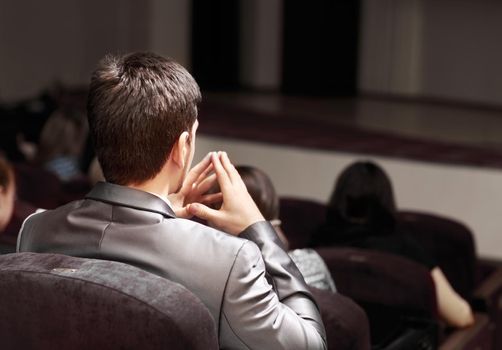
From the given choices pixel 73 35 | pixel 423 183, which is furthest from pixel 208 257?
pixel 73 35

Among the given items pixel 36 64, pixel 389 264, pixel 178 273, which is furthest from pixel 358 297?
pixel 36 64

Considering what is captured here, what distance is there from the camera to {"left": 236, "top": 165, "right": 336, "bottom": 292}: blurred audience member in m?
2.44

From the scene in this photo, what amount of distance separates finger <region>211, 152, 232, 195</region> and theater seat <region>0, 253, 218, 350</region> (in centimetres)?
24

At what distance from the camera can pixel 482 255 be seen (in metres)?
5.99

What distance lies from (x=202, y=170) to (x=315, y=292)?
0.49 metres

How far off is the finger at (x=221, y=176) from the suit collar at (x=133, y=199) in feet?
0.35

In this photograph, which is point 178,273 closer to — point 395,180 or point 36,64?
point 395,180

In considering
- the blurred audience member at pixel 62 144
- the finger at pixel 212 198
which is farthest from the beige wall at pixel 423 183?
the finger at pixel 212 198

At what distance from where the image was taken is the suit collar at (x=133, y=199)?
1749 millimetres

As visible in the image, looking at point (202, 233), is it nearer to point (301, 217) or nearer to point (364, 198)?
point (364, 198)

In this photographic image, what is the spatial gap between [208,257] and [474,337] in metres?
1.76

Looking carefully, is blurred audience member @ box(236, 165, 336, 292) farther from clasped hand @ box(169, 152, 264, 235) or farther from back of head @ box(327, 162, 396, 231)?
back of head @ box(327, 162, 396, 231)

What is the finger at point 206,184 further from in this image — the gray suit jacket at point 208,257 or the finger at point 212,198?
the gray suit jacket at point 208,257

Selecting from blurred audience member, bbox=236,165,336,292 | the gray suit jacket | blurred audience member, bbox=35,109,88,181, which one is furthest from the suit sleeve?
blurred audience member, bbox=35,109,88,181
